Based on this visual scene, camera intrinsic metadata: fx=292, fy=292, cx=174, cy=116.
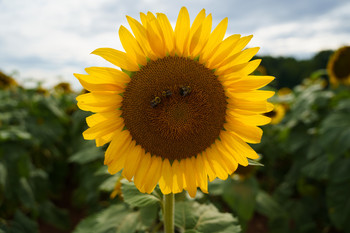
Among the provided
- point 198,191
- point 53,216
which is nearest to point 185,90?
point 198,191

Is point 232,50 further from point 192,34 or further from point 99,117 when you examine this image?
point 99,117

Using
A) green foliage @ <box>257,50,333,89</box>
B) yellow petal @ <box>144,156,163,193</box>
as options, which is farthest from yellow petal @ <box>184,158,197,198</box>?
green foliage @ <box>257,50,333,89</box>

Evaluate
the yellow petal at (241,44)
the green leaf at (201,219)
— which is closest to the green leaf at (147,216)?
the green leaf at (201,219)

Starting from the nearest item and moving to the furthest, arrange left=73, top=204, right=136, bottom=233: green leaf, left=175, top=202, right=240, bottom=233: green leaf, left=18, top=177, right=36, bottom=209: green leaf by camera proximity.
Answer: left=175, top=202, right=240, bottom=233: green leaf, left=73, top=204, right=136, bottom=233: green leaf, left=18, top=177, right=36, bottom=209: green leaf

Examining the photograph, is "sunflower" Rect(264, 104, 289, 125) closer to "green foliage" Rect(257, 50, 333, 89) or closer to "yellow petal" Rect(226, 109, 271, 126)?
"yellow petal" Rect(226, 109, 271, 126)

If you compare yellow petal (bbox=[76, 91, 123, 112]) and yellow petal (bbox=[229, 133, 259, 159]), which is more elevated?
yellow petal (bbox=[76, 91, 123, 112])

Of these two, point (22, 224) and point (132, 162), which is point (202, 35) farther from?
point (22, 224)

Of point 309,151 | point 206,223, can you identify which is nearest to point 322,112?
point 309,151
